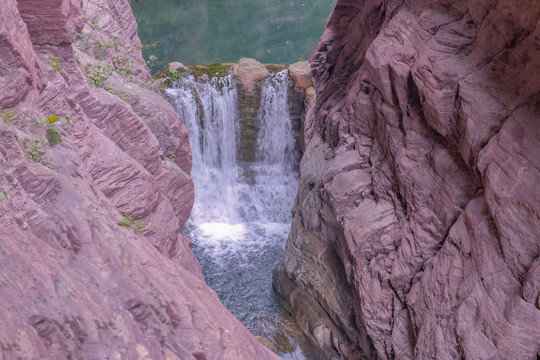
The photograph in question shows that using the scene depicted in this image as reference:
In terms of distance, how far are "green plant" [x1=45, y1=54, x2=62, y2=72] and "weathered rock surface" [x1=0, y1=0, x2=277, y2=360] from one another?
0.04 ft

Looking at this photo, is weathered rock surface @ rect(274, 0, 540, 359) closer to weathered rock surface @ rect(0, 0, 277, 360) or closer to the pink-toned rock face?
weathered rock surface @ rect(0, 0, 277, 360)

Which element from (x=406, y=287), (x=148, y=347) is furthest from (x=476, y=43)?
(x=148, y=347)

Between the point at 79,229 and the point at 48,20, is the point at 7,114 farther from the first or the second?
the point at 48,20

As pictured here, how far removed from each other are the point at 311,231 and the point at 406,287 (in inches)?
122

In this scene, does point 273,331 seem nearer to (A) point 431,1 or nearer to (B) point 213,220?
(B) point 213,220

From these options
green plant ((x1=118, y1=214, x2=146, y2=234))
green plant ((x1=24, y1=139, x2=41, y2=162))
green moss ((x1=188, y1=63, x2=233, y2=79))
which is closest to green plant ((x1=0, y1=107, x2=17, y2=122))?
green plant ((x1=24, y1=139, x2=41, y2=162))

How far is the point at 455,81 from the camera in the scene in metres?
5.79

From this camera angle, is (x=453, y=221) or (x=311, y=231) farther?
(x=311, y=231)

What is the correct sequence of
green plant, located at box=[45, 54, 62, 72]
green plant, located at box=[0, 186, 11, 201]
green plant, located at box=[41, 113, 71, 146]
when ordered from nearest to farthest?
green plant, located at box=[0, 186, 11, 201]
green plant, located at box=[41, 113, 71, 146]
green plant, located at box=[45, 54, 62, 72]

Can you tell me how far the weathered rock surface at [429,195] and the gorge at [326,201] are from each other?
3cm

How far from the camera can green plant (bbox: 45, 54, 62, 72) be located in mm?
5875

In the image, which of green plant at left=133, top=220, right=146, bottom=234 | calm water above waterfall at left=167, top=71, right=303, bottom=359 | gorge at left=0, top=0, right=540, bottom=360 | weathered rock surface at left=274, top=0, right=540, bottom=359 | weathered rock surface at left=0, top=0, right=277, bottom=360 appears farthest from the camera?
calm water above waterfall at left=167, top=71, right=303, bottom=359

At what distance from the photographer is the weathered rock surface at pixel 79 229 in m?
3.73

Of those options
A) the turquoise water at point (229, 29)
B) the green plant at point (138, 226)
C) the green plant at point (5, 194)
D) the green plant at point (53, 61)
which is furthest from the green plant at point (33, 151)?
the turquoise water at point (229, 29)
